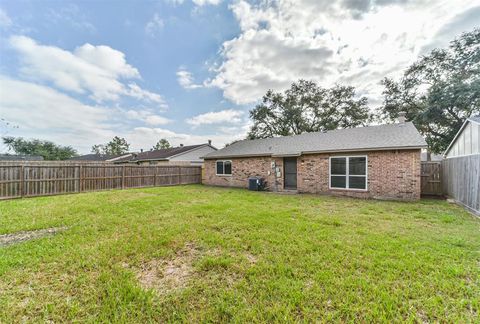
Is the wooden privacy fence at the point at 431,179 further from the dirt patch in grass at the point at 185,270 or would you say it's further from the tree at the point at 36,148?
the tree at the point at 36,148

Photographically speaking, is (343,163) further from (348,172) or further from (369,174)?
(369,174)

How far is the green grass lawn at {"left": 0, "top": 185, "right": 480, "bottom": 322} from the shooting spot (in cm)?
205

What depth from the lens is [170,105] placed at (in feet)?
53.3

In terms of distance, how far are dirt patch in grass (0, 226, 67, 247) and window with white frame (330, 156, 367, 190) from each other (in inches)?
406

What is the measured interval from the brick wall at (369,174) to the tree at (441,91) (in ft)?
36.5

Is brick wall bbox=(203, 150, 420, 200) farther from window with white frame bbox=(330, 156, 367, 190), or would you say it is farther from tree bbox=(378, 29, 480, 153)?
tree bbox=(378, 29, 480, 153)

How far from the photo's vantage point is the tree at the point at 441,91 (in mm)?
14297

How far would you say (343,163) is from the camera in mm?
9727

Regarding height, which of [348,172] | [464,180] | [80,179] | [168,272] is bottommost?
[168,272]

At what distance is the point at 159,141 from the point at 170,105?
1405 inches

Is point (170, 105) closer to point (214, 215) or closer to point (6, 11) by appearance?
point (6, 11)

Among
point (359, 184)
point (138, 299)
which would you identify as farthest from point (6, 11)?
point (359, 184)

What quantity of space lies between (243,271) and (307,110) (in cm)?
2373

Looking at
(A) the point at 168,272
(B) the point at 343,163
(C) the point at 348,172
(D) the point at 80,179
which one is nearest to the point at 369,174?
(C) the point at 348,172
